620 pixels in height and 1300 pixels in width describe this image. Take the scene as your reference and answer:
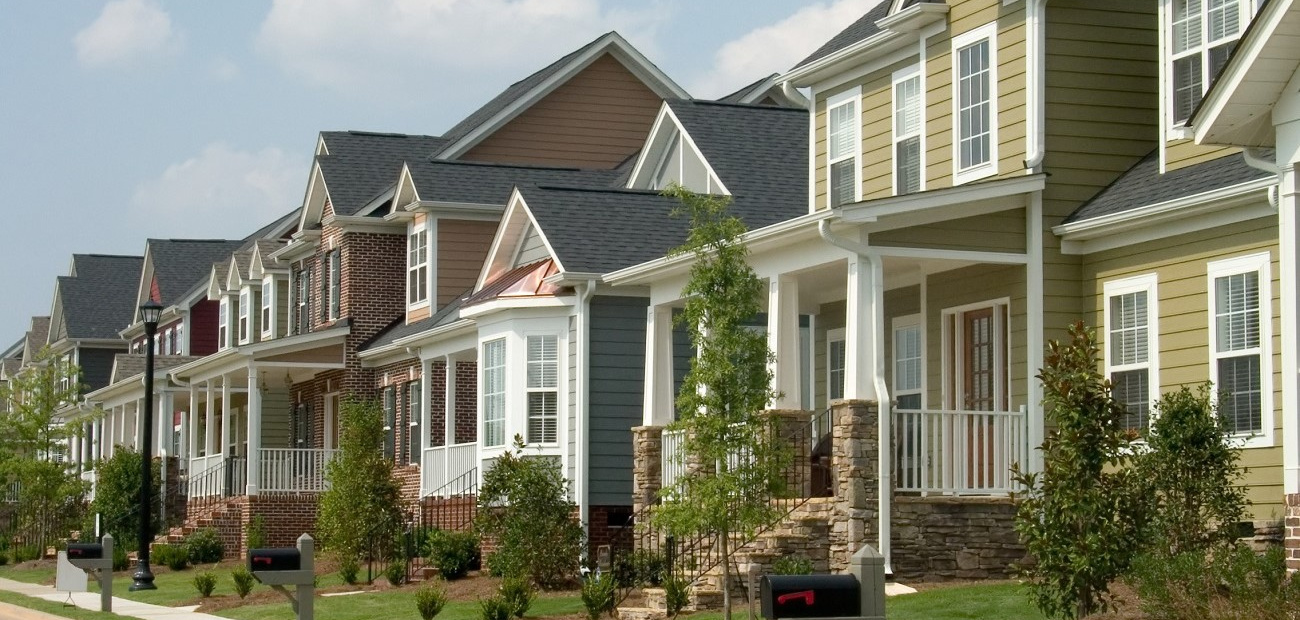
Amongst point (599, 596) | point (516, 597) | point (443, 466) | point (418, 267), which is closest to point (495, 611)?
point (516, 597)

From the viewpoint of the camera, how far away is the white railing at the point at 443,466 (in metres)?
30.3

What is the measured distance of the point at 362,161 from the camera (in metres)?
39.4

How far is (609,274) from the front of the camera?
2588 cm

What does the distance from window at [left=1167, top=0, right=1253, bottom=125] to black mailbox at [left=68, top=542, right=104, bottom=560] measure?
15088mm

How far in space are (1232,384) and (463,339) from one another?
15.8 metres

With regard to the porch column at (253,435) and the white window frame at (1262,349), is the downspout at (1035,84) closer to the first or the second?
the white window frame at (1262,349)

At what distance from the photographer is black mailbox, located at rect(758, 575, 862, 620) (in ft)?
32.1

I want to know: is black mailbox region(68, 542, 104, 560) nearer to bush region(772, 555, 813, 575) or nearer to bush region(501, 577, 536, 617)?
bush region(501, 577, 536, 617)

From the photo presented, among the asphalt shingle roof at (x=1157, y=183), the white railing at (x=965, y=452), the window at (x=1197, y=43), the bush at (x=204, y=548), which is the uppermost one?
the window at (x=1197, y=43)

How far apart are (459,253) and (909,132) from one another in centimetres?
1484

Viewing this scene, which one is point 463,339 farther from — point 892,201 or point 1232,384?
point 1232,384

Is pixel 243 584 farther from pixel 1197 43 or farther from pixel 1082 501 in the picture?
pixel 1197 43

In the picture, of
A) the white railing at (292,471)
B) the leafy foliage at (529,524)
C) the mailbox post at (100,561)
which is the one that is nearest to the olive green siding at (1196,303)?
the leafy foliage at (529,524)

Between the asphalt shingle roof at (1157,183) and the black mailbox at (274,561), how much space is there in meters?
9.14
